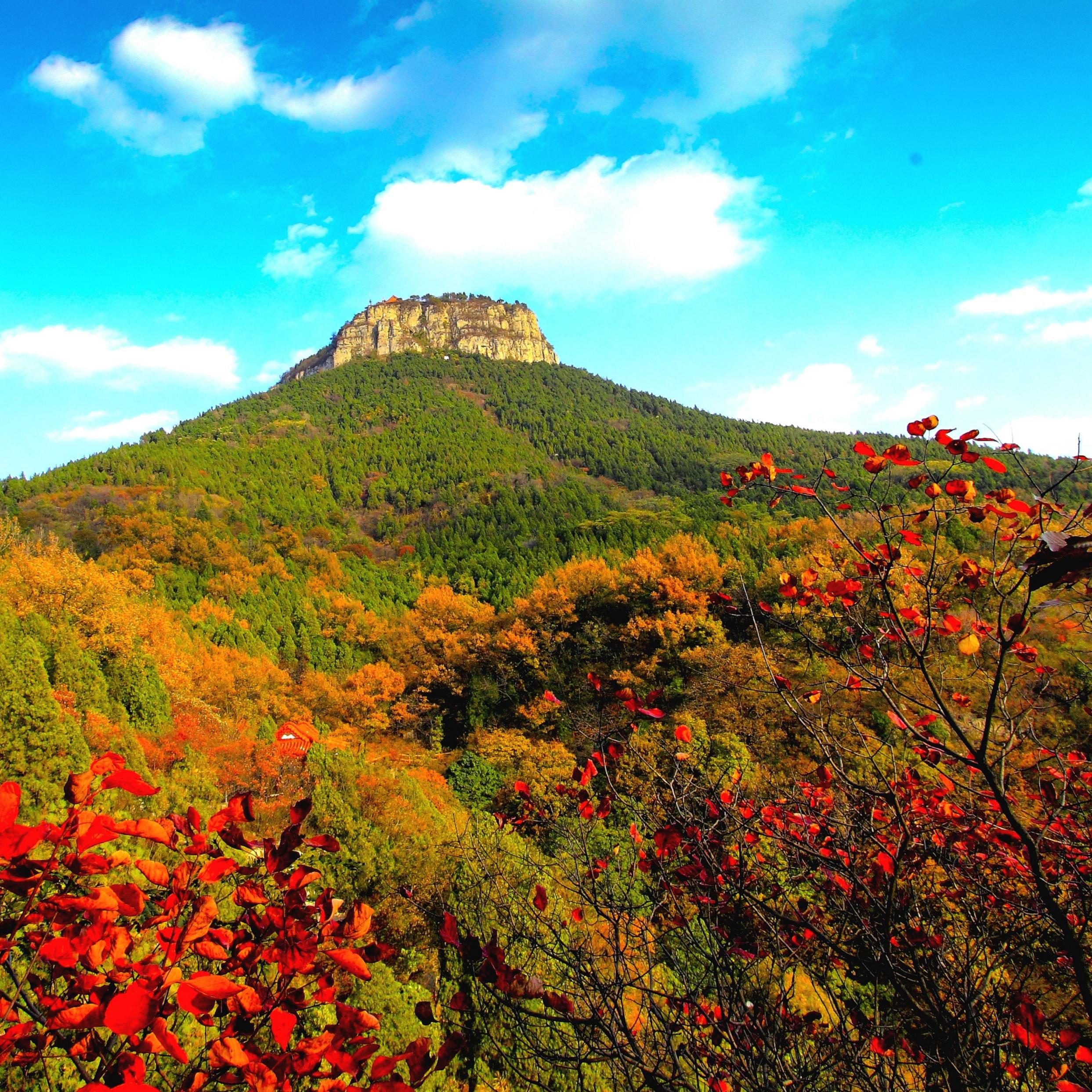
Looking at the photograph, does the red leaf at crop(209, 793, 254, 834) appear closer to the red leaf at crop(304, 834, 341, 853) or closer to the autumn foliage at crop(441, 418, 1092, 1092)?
the red leaf at crop(304, 834, 341, 853)

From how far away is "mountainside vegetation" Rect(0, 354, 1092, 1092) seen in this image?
72.6 inches

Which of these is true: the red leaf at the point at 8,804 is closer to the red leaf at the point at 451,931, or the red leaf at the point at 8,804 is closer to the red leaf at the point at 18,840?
the red leaf at the point at 18,840

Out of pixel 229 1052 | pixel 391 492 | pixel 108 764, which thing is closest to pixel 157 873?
pixel 108 764

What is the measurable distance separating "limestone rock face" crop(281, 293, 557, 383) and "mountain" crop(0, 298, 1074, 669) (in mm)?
12374

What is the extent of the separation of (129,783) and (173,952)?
548 millimetres

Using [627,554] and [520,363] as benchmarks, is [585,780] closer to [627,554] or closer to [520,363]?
[627,554]

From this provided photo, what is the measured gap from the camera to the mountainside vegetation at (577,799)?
1.84 m

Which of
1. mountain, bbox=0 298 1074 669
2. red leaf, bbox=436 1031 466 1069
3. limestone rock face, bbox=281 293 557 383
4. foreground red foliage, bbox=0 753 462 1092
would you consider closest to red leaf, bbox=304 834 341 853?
foreground red foliage, bbox=0 753 462 1092

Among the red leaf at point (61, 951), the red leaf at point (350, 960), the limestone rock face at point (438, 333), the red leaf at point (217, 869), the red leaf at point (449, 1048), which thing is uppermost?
the limestone rock face at point (438, 333)

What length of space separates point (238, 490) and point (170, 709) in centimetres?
5170

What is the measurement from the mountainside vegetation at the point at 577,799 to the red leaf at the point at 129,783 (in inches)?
0.6

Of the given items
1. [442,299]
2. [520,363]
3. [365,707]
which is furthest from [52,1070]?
[442,299]

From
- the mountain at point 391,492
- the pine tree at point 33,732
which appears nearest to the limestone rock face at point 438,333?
the mountain at point 391,492

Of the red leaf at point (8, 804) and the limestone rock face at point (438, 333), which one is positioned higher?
the limestone rock face at point (438, 333)
